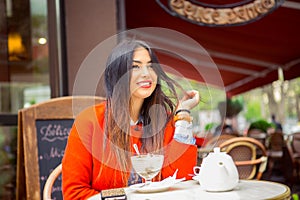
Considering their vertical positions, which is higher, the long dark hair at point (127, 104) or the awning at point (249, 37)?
the awning at point (249, 37)

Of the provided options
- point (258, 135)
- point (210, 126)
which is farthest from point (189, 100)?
point (258, 135)

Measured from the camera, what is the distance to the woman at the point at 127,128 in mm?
1138

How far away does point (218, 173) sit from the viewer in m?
1.13

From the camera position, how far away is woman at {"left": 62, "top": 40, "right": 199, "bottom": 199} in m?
1.14

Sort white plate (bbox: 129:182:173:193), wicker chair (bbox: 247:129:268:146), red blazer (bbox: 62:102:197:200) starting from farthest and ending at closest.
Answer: wicker chair (bbox: 247:129:268:146), red blazer (bbox: 62:102:197:200), white plate (bbox: 129:182:173:193)

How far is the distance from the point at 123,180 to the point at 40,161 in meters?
1.02

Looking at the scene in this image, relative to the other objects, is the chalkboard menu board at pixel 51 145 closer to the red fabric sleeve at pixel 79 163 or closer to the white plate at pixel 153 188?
the red fabric sleeve at pixel 79 163

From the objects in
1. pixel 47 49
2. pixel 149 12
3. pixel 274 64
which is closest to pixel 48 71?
pixel 47 49

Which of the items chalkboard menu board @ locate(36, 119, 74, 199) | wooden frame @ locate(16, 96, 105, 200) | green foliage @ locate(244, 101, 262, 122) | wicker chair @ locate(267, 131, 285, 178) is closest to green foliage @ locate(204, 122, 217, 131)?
wooden frame @ locate(16, 96, 105, 200)

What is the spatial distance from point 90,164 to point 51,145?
101cm

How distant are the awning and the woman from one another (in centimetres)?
282

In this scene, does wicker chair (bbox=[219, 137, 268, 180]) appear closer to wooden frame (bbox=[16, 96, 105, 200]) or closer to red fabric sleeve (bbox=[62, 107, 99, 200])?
wooden frame (bbox=[16, 96, 105, 200])

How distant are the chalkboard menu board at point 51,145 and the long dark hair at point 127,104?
113cm

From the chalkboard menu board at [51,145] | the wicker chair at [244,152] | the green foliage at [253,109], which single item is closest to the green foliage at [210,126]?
the chalkboard menu board at [51,145]
